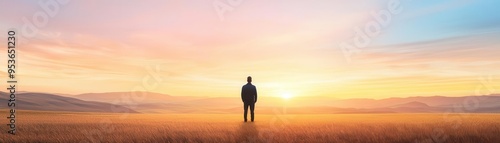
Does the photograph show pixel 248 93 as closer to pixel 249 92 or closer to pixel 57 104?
pixel 249 92

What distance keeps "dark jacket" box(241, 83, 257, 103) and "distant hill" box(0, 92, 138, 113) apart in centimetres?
5565

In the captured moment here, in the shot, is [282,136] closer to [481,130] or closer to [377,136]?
[377,136]

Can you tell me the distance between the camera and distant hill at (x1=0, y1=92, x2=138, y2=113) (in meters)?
77.9

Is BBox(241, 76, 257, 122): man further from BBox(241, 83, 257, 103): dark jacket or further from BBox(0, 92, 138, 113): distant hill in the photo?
BBox(0, 92, 138, 113): distant hill

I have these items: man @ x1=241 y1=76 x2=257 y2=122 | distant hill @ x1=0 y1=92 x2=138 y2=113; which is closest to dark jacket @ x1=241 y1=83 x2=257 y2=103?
man @ x1=241 y1=76 x2=257 y2=122

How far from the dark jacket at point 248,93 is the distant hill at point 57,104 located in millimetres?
55645

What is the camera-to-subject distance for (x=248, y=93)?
22.1m

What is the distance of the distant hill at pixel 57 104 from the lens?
77.9 m

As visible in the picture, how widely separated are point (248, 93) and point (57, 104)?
7461 centimetres

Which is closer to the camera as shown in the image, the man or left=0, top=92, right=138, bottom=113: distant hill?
the man

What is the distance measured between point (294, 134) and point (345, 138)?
1.67 m

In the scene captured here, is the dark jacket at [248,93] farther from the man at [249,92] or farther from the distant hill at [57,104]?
the distant hill at [57,104]

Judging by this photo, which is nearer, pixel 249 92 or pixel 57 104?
pixel 249 92

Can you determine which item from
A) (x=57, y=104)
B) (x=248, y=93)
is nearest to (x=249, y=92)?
(x=248, y=93)
